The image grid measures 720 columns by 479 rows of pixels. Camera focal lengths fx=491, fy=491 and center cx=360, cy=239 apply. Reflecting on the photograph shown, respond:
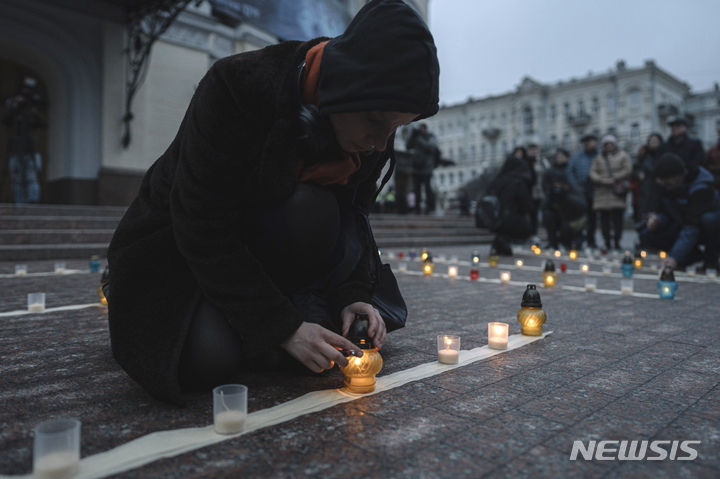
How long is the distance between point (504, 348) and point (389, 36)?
1.64 metres

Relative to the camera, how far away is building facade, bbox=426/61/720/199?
4616 cm

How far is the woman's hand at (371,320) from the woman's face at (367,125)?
66 cm

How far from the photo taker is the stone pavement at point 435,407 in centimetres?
125

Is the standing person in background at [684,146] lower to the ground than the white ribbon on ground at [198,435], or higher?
higher

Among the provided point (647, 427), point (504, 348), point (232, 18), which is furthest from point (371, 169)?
point (232, 18)

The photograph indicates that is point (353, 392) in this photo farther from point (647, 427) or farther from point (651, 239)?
point (651, 239)

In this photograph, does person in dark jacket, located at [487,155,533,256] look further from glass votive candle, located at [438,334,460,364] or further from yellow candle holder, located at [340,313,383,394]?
yellow candle holder, located at [340,313,383,394]

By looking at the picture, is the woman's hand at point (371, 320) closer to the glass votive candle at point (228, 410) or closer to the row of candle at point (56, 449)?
the glass votive candle at point (228, 410)

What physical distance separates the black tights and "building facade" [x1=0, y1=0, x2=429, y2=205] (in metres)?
9.67

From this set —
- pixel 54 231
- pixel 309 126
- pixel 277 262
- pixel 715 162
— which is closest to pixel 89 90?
pixel 54 231

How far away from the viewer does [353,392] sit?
5.80 ft

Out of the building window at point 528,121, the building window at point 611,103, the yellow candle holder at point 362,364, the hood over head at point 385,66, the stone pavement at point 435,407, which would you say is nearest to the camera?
the stone pavement at point 435,407

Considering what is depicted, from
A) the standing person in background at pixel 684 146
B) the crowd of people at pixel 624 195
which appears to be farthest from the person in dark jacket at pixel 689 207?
the standing person in background at pixel 684 146

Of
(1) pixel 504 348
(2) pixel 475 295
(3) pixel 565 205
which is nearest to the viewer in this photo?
(1) pixel 504 348
